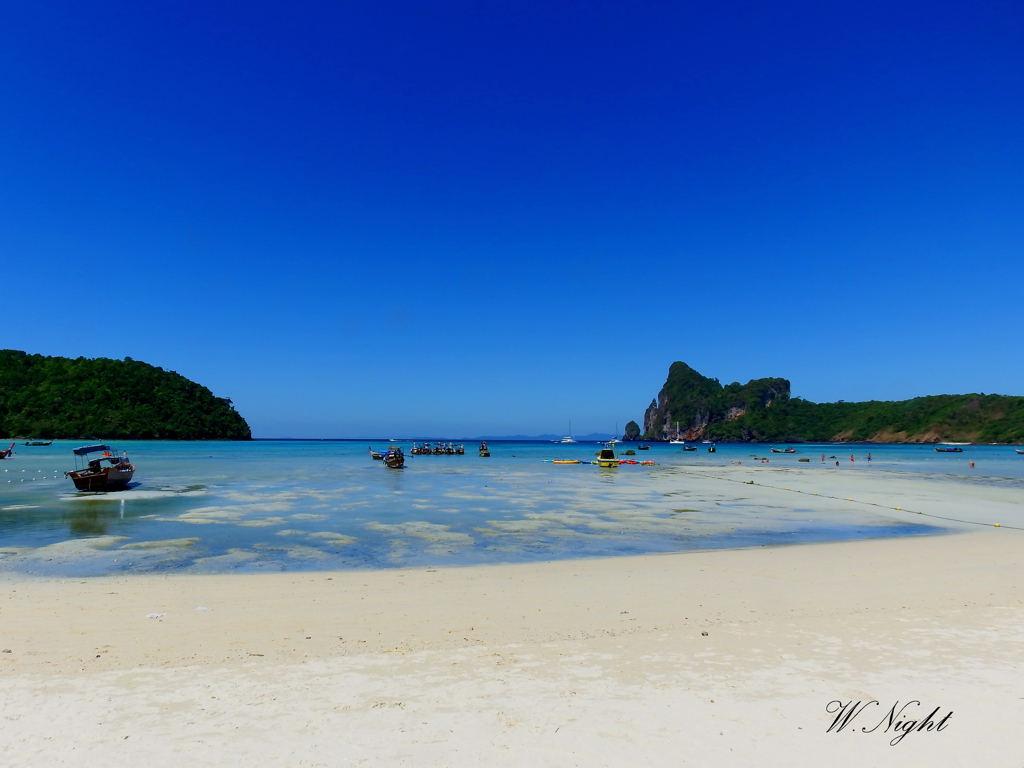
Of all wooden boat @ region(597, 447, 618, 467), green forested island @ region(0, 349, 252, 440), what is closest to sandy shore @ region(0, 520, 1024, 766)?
wooden boat @ region(597, 447, 618, 467)

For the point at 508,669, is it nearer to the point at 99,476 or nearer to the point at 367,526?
the point at 367,526

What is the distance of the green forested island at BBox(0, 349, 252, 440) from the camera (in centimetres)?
13538

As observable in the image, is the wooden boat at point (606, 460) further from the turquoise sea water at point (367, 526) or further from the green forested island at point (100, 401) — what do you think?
the green forested island at point (100, 401)

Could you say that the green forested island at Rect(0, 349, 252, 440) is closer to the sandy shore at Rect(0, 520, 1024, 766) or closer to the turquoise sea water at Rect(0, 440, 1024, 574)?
the turquoise sea water at Rect(0, 440, 1024, 574)

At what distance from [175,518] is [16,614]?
13.8 meters

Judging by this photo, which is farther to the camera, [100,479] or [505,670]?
[100,479]

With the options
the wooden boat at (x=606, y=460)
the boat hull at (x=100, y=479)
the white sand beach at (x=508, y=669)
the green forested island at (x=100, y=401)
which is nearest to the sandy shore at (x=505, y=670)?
the white sand beach at (x=508, y=669)

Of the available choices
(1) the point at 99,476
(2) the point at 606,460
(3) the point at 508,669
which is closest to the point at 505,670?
(3) the point at 508,669

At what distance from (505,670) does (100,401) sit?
17589 centimetres

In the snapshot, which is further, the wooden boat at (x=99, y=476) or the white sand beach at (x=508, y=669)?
the wooden boat at (x=99, y=476)

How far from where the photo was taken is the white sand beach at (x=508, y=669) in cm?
459

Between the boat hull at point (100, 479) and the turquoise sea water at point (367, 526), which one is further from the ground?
the boat hull at point (100, 479)

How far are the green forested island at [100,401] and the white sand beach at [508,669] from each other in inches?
6311

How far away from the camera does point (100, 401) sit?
147 metres
